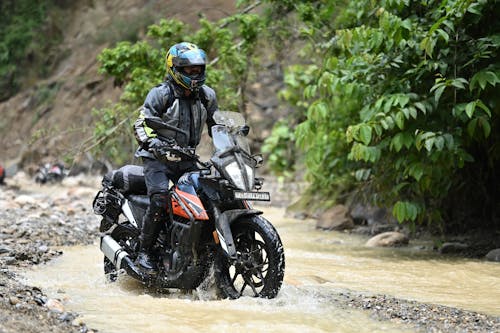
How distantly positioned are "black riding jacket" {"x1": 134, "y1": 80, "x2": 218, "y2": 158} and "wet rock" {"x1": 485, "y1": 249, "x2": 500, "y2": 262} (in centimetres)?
375

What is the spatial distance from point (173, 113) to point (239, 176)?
853 mm

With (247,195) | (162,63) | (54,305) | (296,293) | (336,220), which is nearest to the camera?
(54,305)

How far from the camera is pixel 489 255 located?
741cm

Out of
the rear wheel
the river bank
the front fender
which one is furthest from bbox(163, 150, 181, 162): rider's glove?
the river bank

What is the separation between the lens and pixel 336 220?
10.4m

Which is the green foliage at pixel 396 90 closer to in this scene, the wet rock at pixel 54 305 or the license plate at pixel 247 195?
the license plate at pixel 247 195

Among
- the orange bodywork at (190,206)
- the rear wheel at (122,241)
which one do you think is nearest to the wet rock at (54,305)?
the orange bodywork at (190,206)

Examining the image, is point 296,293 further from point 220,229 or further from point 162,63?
point 162,63

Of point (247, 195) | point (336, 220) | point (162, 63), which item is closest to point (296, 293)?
point (247, 195)

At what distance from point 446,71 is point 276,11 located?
422 centimetres

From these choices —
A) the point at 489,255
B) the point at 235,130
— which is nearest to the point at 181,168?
the point at 235,130

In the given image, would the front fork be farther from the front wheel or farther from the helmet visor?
the helmet visor

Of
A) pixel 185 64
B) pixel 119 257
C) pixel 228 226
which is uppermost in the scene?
pixel 185 64

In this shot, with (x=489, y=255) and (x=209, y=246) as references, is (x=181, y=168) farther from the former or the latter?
(x=489, y=255)
